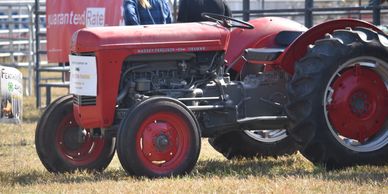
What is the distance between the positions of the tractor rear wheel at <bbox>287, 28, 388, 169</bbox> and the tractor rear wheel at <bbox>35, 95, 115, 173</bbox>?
1824 millimetres

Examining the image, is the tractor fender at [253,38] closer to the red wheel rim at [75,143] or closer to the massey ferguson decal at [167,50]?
the massey ferguson decal at [167,50]

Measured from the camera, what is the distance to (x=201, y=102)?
24.4 feet

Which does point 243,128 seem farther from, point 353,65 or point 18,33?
point 18,33

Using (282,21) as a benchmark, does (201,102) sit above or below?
below

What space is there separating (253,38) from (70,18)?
590 cm

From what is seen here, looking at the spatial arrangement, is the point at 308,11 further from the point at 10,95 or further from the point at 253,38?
the point at 10,95

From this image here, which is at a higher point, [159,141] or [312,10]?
[312,10]

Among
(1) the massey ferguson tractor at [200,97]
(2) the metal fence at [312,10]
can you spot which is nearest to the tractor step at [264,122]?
(1) the massey ferguson tractor at [200,97]

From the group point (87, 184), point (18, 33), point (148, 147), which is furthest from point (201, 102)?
point (18, 33)

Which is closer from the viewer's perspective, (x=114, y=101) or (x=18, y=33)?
(x=114, y=101)

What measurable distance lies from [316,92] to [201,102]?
1.03 m

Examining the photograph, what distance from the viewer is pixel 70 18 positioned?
13578 mm

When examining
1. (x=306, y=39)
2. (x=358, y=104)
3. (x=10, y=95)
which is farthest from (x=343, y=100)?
(x=10, y=95)

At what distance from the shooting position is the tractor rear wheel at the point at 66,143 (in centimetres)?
774
